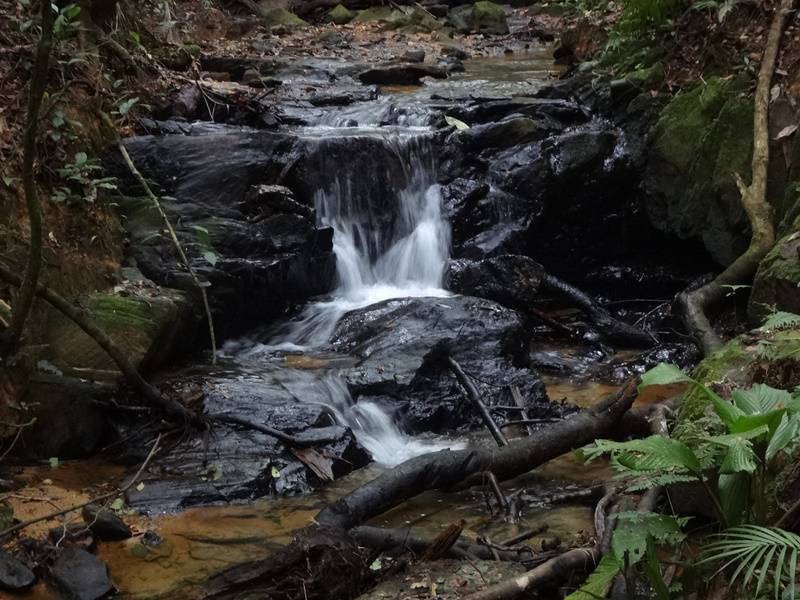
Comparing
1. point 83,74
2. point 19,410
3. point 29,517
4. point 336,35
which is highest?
point 336,35

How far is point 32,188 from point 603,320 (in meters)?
5.52

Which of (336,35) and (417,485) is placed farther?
(336,35)

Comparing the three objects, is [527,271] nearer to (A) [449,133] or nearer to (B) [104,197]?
(A) [449,133]

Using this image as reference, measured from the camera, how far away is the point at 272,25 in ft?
61.2

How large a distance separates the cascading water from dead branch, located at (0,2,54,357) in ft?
11.3

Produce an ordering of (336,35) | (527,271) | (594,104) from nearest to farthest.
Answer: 1. (527,271)
2. (594,104)
3. (336,35)

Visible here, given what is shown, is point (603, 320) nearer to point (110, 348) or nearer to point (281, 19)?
point (110, 348)

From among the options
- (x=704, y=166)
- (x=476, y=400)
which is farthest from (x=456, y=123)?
(x=476, y=400)

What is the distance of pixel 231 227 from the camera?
294 inches

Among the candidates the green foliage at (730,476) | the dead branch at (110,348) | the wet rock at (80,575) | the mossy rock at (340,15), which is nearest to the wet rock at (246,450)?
the dead branch at (110,348)

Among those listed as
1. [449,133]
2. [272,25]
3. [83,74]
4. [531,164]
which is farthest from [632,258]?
[272,25]

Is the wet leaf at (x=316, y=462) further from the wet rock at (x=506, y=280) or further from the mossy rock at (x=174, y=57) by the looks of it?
the mossy rock at (x=174, y=57)

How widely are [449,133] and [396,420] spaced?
4.51 metres

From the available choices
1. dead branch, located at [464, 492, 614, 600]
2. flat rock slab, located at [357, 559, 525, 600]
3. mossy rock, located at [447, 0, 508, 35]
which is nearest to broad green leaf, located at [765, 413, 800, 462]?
dead branch, located at [464, 492, 614, 600]
